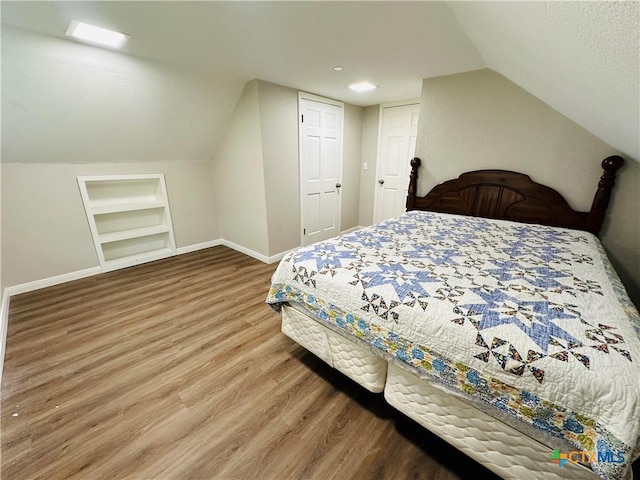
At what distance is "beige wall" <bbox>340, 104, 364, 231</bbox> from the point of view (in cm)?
414

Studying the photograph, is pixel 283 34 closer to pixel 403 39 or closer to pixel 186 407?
pixel 403 39

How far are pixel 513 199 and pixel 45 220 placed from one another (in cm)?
479

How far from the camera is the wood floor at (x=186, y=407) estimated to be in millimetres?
1216

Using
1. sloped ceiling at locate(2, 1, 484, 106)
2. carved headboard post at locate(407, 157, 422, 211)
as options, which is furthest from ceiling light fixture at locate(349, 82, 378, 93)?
carved headboard post at locate(407, 157, 422, 211)

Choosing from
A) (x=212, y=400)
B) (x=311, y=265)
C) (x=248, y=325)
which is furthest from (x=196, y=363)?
(x=311, y=265)

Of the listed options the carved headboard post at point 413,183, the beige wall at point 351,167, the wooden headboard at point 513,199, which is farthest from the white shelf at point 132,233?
the wooden headboard at point 513,199

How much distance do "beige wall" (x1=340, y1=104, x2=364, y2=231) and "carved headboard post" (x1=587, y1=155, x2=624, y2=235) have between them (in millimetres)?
2896

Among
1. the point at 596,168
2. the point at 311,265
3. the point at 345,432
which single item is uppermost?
the point at 596,168

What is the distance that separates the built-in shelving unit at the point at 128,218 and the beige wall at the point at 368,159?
3.05 meters

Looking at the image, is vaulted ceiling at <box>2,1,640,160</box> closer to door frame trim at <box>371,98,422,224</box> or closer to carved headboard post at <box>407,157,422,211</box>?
carved headboard post at <box>407,157,422,211</box>

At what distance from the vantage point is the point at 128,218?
341 cm

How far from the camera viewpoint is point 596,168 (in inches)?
89.2

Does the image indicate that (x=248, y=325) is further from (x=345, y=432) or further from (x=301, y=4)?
(x=301, y=4)

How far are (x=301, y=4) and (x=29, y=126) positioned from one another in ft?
8.50
